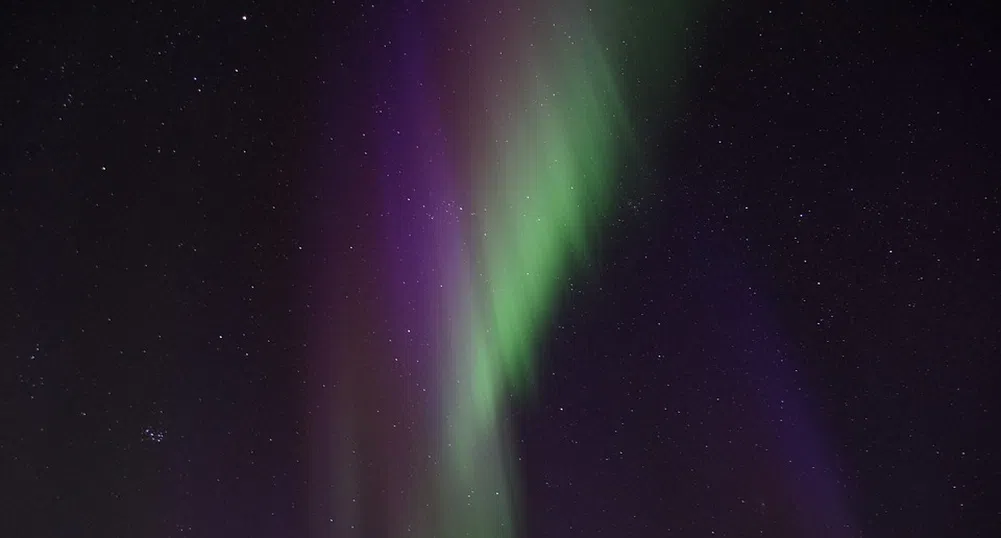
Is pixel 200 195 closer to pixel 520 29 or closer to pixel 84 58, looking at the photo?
pixel 84 58

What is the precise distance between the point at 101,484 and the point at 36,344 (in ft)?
0.47

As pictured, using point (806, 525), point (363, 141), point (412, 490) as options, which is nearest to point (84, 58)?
point (363, 141)

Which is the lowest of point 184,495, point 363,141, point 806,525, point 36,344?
point 806,525

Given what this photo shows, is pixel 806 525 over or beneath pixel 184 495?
beneath

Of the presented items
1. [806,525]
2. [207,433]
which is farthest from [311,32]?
[806,525]

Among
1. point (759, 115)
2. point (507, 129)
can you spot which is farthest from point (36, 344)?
point (759, 115)

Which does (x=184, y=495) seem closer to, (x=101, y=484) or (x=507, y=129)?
(x=101, y=484)

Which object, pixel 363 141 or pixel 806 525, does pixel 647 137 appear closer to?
pixel 363 141

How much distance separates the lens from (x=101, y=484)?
0.76 metres

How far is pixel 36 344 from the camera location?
757 millimetres

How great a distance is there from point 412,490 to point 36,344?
378 mm

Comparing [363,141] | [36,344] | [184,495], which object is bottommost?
[184,495]

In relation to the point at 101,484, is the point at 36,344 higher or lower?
higher

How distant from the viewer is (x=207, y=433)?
76 centimetres
